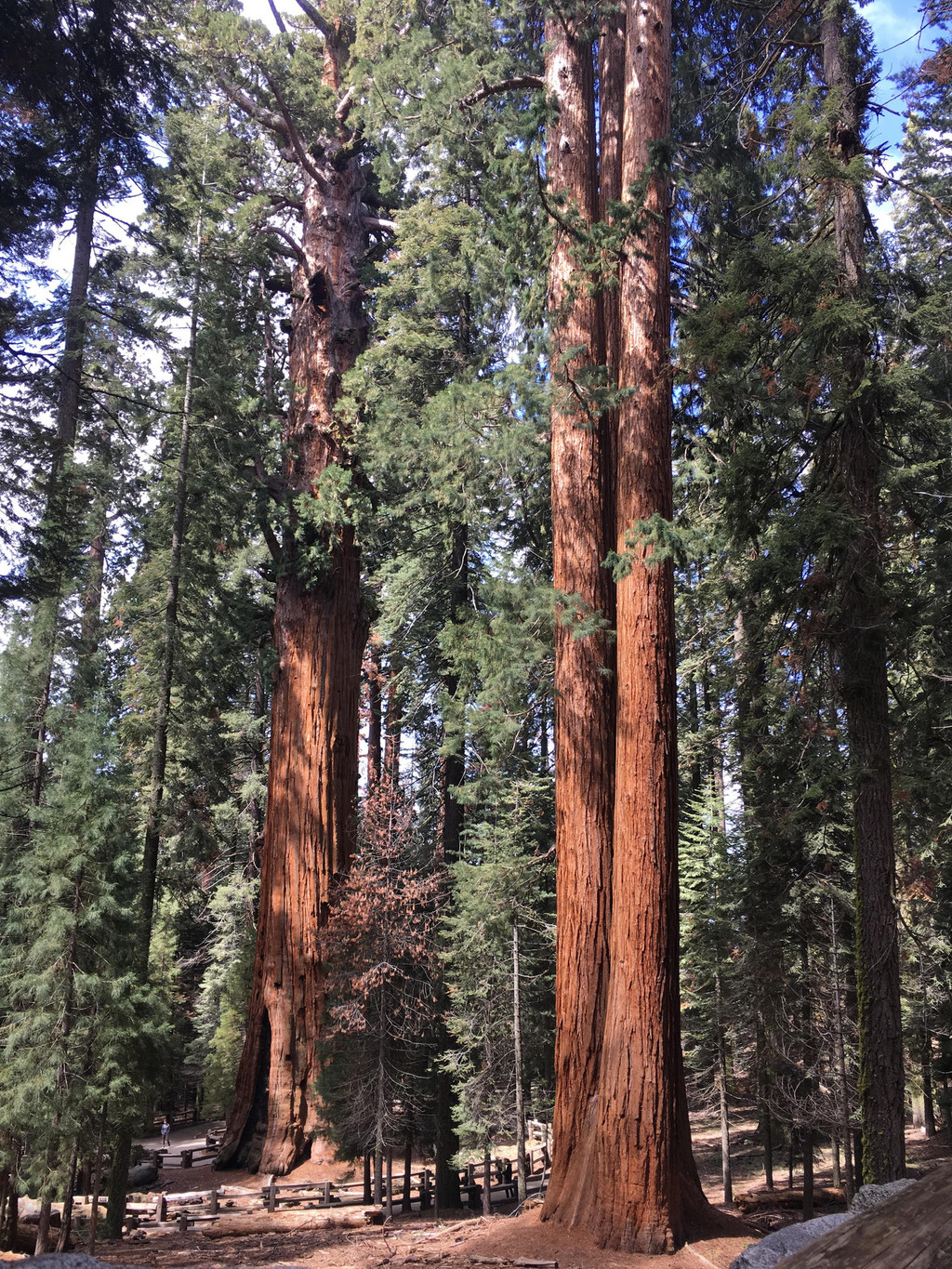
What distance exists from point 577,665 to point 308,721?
691 cm

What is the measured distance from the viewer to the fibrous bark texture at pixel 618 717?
7152mm

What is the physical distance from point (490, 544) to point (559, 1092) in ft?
28.9

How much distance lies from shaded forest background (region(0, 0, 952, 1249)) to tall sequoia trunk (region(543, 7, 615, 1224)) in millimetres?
333

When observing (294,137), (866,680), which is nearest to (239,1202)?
(866,680)

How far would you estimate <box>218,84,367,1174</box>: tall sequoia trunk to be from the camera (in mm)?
13609

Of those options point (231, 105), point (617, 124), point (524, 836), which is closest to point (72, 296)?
point (231, 105)

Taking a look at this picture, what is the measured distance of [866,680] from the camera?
26.7ft

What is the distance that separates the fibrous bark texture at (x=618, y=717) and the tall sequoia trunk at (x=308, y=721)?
635cm

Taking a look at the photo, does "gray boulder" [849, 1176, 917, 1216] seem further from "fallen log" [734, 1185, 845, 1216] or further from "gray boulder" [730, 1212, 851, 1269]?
"fallen log" [734, 1185, 845, 1216]

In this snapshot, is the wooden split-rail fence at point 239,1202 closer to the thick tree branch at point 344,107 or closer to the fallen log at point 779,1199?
the fallen log at point 779,1199

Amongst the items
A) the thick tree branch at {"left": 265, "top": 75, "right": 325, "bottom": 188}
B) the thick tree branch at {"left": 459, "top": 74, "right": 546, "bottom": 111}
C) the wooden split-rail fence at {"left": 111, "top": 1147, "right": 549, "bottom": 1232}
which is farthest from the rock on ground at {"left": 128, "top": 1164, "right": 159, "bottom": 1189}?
the thick tree branch at {"left": 459, "top": 74, "right": 546, "bottom": 111}

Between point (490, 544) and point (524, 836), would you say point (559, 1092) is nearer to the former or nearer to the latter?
point (524, 836)

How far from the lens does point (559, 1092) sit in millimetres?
7773

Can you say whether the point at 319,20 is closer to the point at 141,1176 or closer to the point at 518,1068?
the point at 518,1068
